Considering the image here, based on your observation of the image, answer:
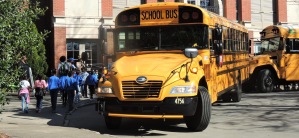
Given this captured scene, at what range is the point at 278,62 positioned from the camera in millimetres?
17953

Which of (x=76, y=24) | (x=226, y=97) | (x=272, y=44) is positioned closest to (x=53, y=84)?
(x=226, y=97)

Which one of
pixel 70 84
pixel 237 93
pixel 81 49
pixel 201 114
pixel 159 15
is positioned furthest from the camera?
pixel 81 49

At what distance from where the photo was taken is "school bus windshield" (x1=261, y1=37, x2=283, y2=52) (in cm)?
1801

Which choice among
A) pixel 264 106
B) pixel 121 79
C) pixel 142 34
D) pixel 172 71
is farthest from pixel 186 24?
pixel 264 106

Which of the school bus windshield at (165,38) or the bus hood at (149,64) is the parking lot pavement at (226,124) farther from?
the school bus windshield at (165,38)

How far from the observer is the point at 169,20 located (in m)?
8.70

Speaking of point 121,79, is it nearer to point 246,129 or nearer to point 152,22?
point 152,22

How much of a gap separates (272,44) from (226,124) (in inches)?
409

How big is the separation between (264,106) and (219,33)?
4.97 meters

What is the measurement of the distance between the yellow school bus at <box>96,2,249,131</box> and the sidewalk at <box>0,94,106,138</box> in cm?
89

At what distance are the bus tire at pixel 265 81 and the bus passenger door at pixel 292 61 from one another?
0.85 m

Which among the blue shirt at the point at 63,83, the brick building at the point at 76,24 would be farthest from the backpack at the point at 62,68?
the brick building at the point at 76,24

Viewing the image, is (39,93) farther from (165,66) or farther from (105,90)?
(165,66)

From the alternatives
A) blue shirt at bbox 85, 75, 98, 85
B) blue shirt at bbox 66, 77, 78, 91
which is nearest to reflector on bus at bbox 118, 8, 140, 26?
blue shirt at bbox 66, 77, 78, 91
